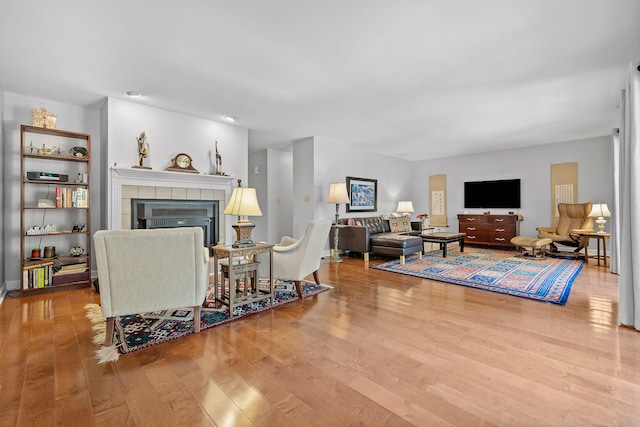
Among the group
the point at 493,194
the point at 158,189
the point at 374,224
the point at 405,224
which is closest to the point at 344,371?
the point at 158,189

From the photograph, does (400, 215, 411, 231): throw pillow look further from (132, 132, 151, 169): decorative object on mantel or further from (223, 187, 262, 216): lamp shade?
(132, 132, 151, 169): decorative object on mantel

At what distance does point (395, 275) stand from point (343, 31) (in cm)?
333

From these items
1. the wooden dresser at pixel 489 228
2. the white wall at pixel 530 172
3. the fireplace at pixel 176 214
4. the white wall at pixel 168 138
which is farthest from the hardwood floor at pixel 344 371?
the white wall at pixel 530 172

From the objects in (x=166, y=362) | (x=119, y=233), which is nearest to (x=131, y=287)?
(x=119, y=233)

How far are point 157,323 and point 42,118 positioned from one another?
316 cm

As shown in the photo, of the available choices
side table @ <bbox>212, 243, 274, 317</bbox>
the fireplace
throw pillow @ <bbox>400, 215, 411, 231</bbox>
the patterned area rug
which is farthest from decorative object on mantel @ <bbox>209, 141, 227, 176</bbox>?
throw pillow @ <bbox>400, 215, 411, 231</bbox>

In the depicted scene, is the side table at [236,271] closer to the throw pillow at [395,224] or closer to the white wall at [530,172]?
the throw pillow at [395,224]

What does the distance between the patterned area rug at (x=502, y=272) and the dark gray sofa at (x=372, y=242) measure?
8.9 inches

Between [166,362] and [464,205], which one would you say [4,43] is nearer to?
[166,362]

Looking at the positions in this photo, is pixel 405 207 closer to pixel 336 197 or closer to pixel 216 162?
pixel 336 197

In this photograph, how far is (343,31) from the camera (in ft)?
8.11

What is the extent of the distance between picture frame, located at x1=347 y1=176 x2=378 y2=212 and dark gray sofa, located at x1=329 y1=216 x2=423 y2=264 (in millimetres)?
573

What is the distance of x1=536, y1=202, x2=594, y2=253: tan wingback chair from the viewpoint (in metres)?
5.67

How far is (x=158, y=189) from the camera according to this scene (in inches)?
173
